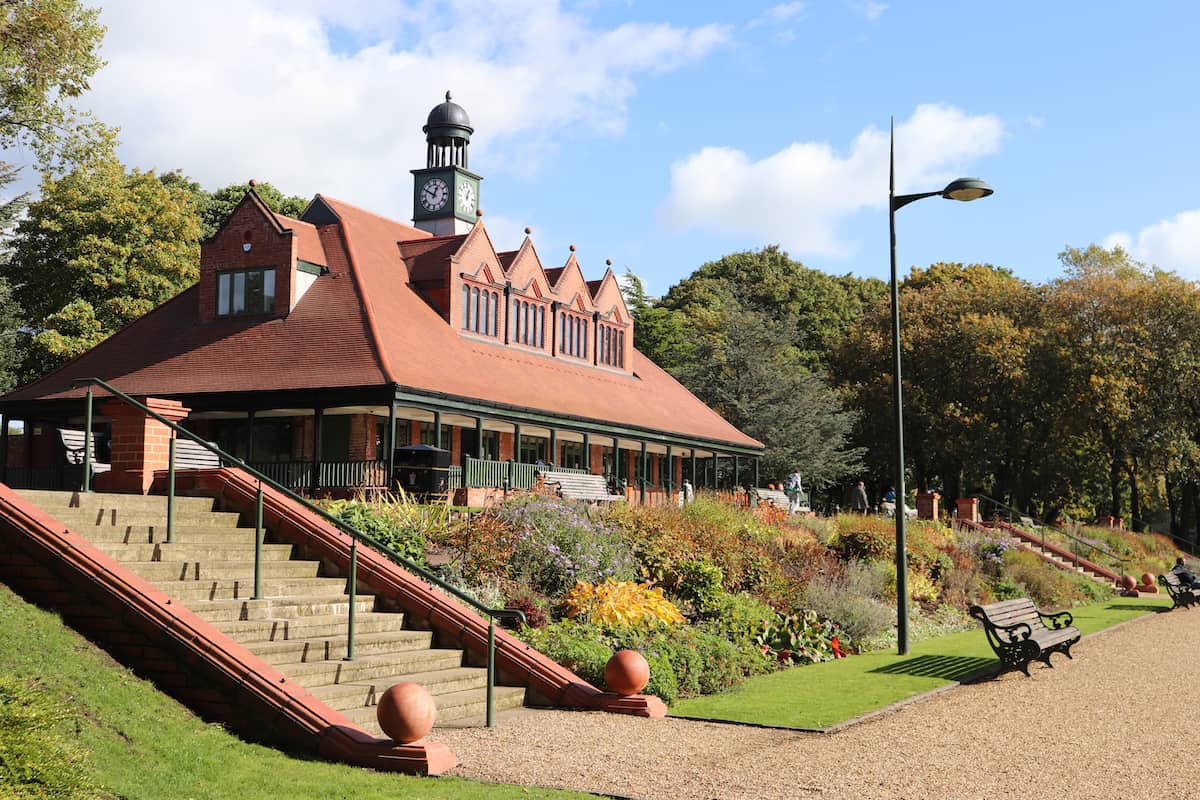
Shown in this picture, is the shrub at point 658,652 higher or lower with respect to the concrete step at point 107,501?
lower

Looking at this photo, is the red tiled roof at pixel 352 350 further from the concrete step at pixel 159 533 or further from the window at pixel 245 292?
the concrete step at pixel 159 533

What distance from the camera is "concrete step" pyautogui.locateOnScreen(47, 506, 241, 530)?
1148 cm

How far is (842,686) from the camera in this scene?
45.5 ft

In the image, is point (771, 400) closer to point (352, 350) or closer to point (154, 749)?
point (352, 350)

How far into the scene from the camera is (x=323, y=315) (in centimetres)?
2955

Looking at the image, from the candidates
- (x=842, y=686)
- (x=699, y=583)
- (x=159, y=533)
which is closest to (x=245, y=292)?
(x=699, y=583)

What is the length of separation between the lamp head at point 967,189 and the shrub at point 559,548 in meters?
6.96

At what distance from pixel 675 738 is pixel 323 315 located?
69.0ft

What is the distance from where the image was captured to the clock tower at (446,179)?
4012 cm

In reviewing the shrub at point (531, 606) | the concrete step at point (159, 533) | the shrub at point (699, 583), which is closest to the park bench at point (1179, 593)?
the shrub at point (699, 583)

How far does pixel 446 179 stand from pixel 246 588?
3008cm

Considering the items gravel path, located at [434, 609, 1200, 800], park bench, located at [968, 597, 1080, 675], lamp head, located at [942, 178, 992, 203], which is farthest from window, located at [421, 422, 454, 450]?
gravel path, located at [434, 609, 1200, 800]

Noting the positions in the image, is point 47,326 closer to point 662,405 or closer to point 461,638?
point 662,405

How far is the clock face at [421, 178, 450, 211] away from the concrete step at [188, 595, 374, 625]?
96.1 feet
